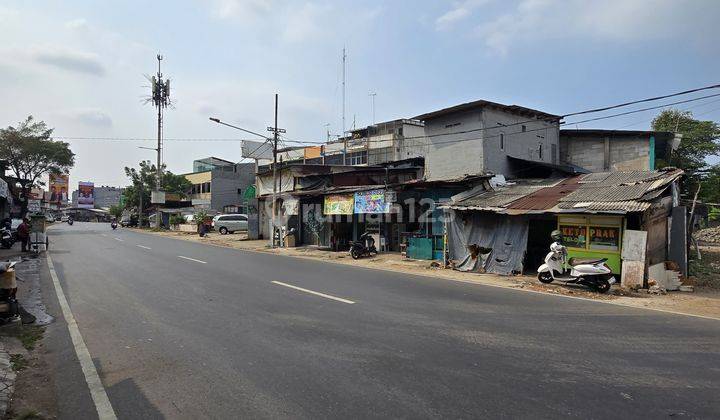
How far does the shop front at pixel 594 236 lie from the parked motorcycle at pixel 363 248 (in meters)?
9.21

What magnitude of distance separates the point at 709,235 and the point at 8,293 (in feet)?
138

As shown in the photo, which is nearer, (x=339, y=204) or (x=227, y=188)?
(x=339, y=204)

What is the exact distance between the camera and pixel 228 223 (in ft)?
143

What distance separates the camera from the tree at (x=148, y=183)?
6161cm

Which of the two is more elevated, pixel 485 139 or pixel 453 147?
pixel 485 139

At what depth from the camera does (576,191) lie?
49.9ft

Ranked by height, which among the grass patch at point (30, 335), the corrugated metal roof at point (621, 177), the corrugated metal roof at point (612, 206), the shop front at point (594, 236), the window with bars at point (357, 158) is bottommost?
the grass patch at point (30, 335)

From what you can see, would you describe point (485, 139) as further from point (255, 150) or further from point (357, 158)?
point (255, 150)

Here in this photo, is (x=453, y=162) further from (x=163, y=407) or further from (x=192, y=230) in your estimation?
(x=192, y=230)

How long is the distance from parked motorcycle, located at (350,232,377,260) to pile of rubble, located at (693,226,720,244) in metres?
26.2

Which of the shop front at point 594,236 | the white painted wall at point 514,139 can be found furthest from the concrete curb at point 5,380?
the white painted wall at point 514,139

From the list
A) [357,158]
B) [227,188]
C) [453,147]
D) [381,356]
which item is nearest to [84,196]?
[227,188]

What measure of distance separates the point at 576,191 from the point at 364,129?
120ft

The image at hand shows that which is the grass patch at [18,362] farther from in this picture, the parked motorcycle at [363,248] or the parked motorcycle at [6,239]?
the parked motorcycle at [6,239]
